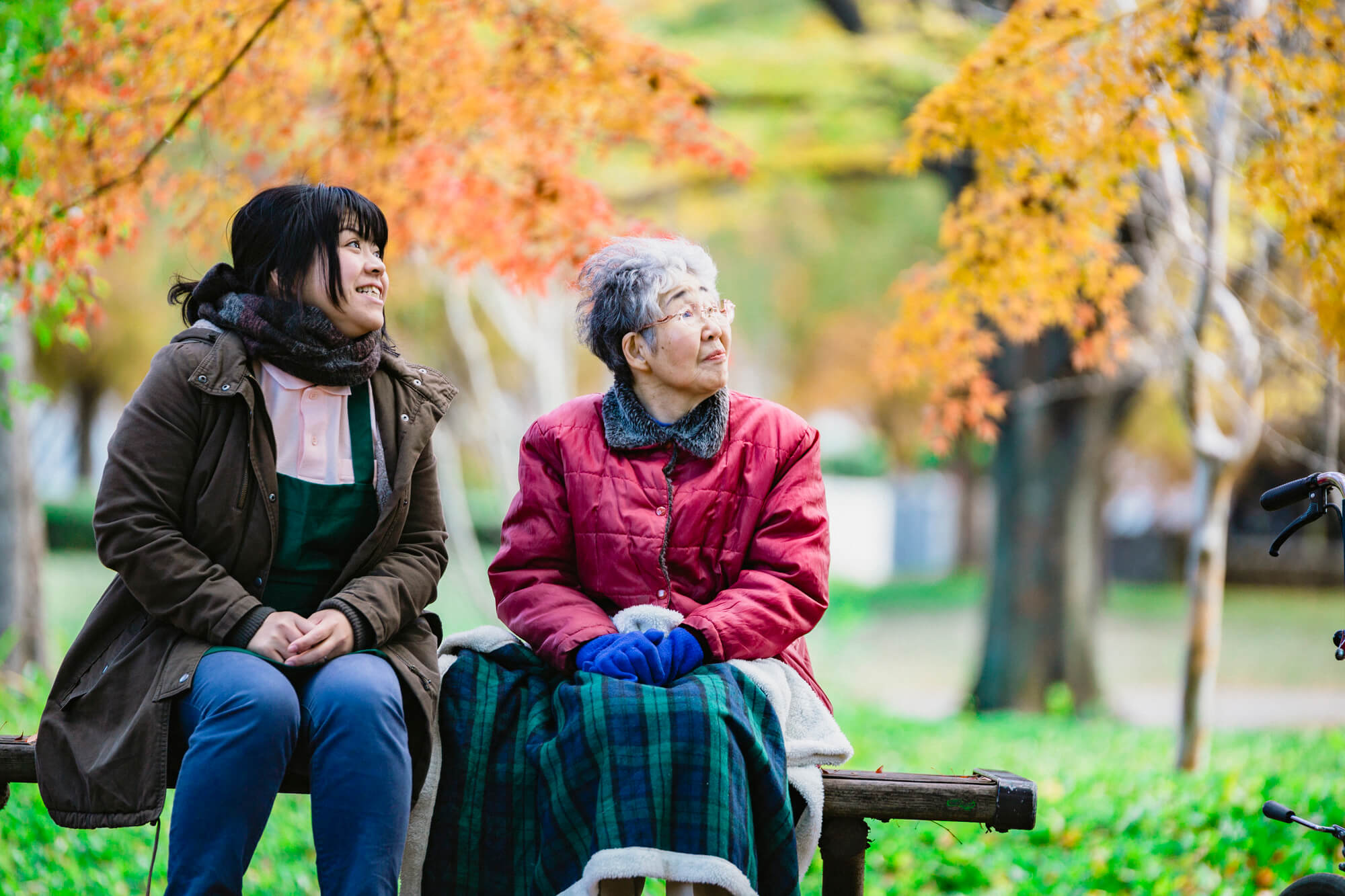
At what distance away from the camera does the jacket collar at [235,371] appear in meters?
2.62

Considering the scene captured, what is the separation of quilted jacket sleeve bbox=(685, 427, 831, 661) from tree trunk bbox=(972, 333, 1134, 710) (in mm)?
6243

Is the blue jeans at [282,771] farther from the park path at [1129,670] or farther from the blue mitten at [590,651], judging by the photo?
the park path at [1129,670]

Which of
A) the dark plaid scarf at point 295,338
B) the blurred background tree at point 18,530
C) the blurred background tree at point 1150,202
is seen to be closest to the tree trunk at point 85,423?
the blurred background tree at point 18,530

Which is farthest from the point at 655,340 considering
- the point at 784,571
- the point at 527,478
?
the point at 784,571

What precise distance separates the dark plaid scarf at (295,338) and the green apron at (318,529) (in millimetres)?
128

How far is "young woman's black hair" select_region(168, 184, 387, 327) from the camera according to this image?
2.74m

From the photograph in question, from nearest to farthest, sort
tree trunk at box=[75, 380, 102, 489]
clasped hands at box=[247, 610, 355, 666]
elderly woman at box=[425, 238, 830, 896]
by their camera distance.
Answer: elderly woman at box=[425, 238, 830, 896]
clasped hands at box=[247, 610, 355, 666]
tree trunk at box=[75, 380, 102, 489]

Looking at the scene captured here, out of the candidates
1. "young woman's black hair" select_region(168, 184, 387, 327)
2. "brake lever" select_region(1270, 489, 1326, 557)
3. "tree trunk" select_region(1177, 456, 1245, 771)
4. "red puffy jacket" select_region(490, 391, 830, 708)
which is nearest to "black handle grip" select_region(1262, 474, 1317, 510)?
"brake lever" select_region(1270, 489, 1326, 557)

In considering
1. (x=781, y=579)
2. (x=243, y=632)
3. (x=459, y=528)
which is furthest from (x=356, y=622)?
(x=459, y=528)

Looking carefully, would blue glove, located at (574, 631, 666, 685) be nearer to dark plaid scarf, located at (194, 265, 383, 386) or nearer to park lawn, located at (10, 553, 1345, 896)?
dark plaid scarf, located at (194, 265, 383, 386)

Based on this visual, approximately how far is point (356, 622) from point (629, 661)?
60 centimetres

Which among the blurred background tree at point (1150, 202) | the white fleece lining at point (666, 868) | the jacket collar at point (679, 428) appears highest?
the blurred background tree at point (1150, 202)

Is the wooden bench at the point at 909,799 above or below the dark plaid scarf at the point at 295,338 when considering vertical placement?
below

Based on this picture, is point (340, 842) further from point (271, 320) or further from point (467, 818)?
point (271, 320)
